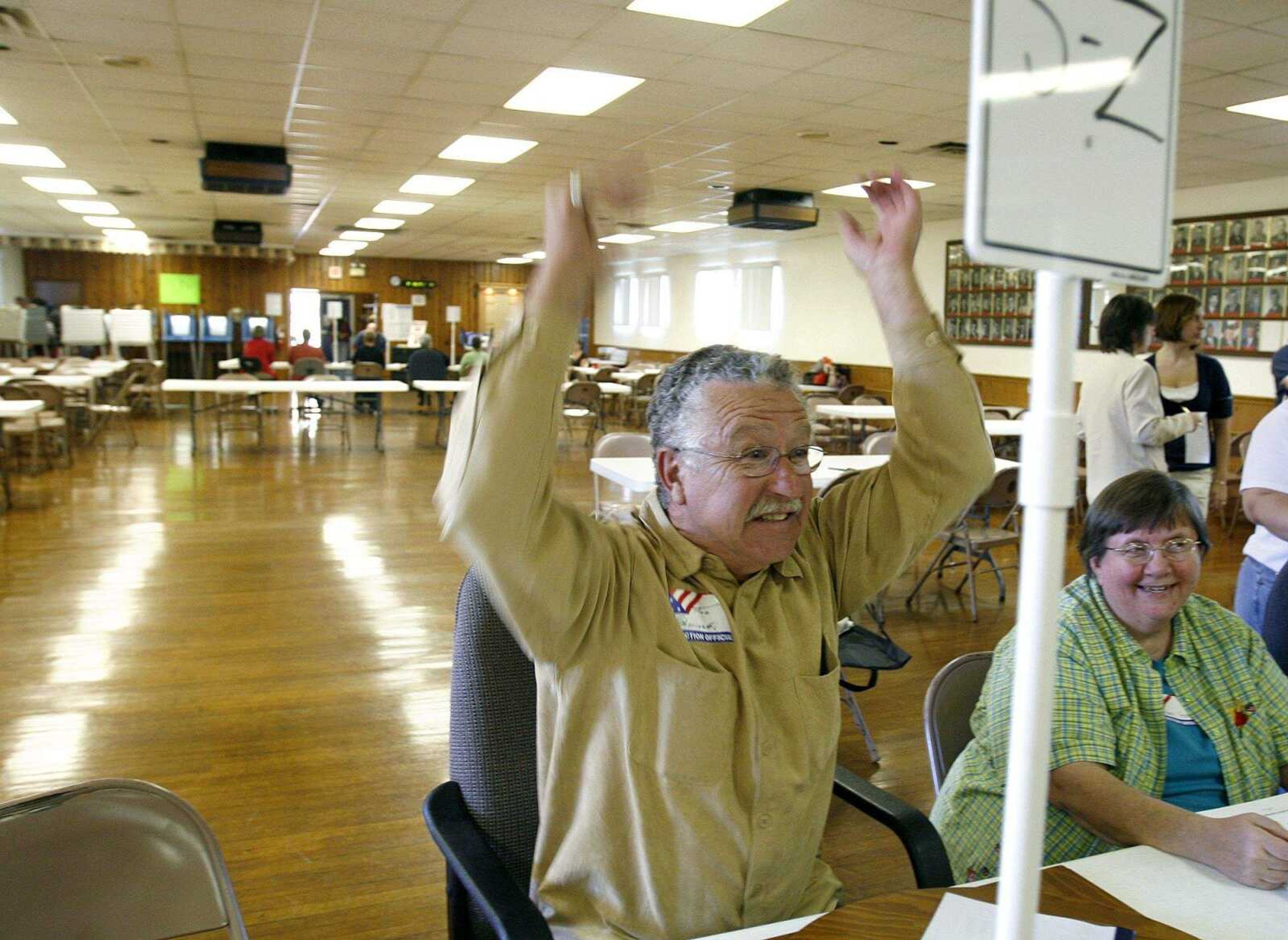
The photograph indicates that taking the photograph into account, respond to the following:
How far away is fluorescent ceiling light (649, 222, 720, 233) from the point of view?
14.5m

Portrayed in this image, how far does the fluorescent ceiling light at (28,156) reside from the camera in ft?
31.5

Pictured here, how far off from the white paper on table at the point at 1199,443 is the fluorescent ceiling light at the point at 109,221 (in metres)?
15.9

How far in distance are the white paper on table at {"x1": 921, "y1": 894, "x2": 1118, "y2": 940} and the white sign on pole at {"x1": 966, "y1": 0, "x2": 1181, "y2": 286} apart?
75 cm

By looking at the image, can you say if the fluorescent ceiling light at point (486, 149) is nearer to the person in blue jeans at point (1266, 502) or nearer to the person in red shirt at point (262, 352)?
the person in red shirt at point (262, 352)

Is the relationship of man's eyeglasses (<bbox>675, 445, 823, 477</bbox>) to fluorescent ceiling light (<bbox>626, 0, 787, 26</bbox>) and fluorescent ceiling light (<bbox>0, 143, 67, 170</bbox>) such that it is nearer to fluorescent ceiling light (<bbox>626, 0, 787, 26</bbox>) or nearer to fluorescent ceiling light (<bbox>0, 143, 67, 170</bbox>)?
fluorescent ceiling light (<bbox>626, 0, 787, 26</bbox>)

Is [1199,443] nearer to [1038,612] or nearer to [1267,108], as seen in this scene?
[1267,108]

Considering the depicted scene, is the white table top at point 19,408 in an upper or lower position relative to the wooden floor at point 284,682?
upper

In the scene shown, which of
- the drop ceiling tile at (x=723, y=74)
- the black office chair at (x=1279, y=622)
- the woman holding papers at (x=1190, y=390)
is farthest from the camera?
the drop ceiling tile at (x=723, y=74)

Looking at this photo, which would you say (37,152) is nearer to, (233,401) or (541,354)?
(233,401)

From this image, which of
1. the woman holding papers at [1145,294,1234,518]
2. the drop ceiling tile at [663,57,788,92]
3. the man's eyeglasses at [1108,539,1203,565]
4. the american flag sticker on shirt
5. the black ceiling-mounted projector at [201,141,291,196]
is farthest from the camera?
the black ceiling-mounted projector at [201,141,291,196]

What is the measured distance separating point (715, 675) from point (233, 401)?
15.1m

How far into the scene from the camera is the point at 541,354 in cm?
116

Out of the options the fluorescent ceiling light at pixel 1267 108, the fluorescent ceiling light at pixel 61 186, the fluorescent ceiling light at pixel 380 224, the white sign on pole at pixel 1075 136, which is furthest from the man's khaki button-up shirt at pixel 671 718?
the fluorescent ceiling light at pixel 380 224

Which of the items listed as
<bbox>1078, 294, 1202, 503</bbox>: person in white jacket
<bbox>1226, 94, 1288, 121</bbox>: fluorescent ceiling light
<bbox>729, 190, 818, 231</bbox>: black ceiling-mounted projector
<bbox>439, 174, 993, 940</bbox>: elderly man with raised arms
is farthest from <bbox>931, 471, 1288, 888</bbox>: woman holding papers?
<bbox>729, 190, 818, 231</bbox>: black ceiling-mounted projector
